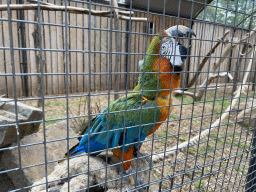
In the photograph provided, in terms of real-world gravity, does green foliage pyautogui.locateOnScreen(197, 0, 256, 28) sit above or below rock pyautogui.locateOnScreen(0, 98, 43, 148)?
above

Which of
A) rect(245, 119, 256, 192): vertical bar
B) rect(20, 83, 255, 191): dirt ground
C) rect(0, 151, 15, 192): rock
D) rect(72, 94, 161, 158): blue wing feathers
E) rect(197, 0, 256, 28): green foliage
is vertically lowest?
rect(0, 151, 15, 192): rock

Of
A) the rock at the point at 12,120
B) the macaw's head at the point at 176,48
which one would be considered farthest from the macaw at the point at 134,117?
the rock at the point at 12,120

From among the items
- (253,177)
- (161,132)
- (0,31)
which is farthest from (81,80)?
(253,177)

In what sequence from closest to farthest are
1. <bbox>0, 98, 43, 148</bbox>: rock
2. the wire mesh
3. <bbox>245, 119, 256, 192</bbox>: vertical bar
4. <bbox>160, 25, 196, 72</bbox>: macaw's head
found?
the wire mesh
<bbox>160, 25, 196, 72</bbox>: macaw's head
<bbox>245, 119, 256, 192</bbox>: vertical bar
<bbox>0, 98, 43, 148</bbox>: rock

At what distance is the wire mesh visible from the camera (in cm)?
61

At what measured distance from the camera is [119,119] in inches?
45.3

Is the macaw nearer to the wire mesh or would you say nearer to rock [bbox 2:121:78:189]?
the wire mesh

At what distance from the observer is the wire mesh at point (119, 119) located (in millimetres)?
613

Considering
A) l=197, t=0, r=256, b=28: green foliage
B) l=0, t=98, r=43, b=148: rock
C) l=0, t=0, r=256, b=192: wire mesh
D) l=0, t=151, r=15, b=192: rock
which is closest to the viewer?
l=0, t=0, r=256, b=192: wire mesh

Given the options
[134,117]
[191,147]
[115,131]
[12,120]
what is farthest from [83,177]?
[191,147]

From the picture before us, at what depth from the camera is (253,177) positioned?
1.35 meters

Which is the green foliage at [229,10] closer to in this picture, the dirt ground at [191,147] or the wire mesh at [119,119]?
the wire mesh at [119,119]

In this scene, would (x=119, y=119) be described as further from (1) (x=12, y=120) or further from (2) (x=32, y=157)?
(2) (x=32, y=157)

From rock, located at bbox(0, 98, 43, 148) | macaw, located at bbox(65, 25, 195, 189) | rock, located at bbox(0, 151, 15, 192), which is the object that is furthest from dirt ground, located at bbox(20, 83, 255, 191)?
rock, located at bbox(0, 151, 15, 192)
